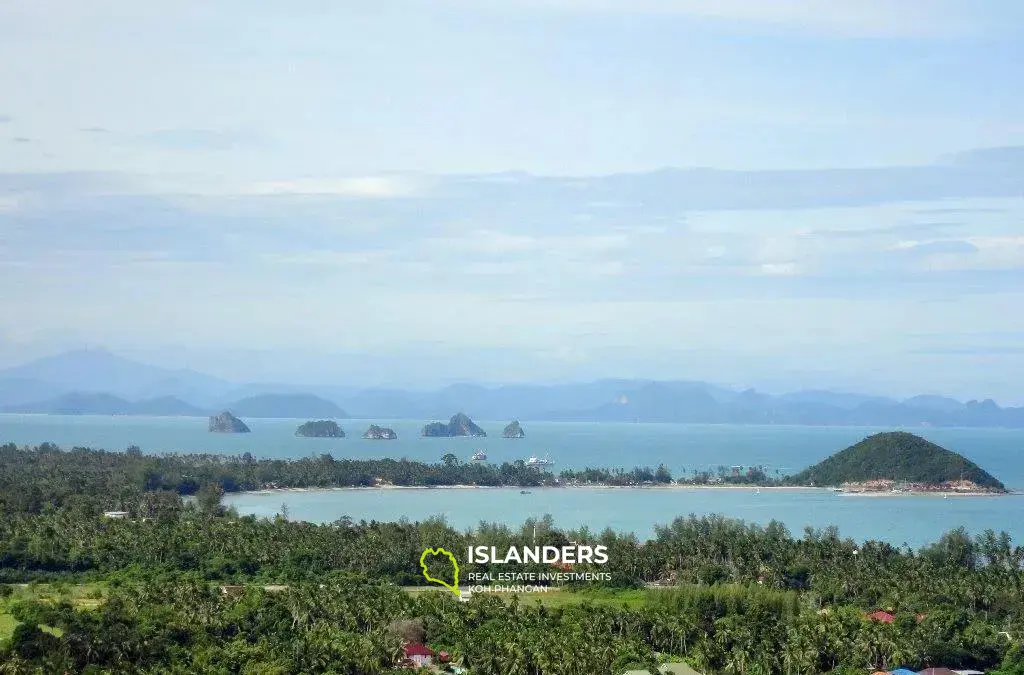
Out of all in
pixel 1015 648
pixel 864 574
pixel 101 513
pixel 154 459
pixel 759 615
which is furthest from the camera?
pixel 154 459

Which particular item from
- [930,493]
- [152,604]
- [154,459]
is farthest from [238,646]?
[930,493]

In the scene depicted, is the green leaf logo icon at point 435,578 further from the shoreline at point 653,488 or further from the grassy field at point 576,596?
the shoreline at point 653,488

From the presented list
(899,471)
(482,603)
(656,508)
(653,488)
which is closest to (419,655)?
(482,603)

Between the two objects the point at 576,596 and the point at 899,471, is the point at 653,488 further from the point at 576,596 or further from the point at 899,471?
the point at 576,596

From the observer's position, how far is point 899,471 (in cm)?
12262

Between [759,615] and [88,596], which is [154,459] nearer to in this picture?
[88,596]

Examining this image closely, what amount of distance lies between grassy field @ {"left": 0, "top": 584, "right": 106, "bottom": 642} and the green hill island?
81.1m

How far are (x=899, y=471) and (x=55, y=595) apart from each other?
293 ft

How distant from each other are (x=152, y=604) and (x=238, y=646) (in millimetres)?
6419

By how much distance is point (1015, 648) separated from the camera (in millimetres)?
40938

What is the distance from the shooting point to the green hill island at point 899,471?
118875mm

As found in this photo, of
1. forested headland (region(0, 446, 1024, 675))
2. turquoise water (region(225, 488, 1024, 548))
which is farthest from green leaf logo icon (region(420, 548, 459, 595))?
turquoise water (region(225, 488, 1024, 548))

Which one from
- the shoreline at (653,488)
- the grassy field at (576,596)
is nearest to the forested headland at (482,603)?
the grassy field at (576,596)

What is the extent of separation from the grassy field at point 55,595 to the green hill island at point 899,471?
81.1 m
